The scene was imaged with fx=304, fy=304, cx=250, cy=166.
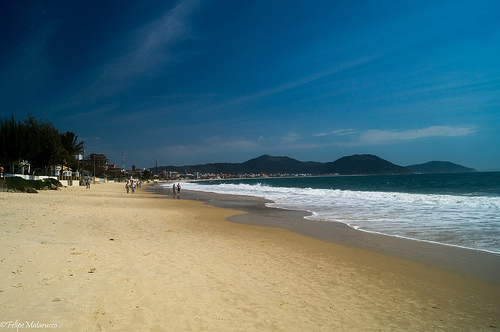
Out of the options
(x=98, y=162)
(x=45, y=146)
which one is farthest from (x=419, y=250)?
(x=98, y=162)

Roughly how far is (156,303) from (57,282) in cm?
180

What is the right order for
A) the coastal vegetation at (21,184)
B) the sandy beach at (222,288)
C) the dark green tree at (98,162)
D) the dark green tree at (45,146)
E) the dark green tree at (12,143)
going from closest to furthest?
the sandy beach at (222,288), the coastal vegetation at (21,184), the dark green tree at (12,143), the dark green tree at (45,146), the dark green tree at (98,162)

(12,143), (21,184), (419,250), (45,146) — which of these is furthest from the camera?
(45,146)

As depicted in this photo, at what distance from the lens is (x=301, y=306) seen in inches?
183

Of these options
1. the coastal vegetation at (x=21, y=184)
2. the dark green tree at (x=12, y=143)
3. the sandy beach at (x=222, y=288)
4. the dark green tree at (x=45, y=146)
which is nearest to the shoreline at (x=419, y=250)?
the sandy beach at (x=222, y=288)

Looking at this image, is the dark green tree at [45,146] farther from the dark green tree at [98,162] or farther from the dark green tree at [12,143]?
the dark green tree at [98,162]

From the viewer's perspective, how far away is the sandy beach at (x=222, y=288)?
4.01 m

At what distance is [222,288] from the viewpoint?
5262 millimetres

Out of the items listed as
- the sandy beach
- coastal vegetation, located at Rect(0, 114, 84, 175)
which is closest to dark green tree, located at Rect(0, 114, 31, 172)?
coastal vegetation, located at Rect(0, 114, 84, 175)

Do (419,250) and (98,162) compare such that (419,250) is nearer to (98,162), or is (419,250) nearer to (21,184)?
(21,184)

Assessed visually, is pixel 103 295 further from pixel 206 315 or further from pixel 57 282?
pixel 206 315

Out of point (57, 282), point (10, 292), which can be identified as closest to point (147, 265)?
point (57, 282)

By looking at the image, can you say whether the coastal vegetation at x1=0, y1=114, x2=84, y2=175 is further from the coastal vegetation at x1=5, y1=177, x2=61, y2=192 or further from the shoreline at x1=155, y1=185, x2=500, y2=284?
the shoreline at x1=155, y1=185, x2=500, y2=284

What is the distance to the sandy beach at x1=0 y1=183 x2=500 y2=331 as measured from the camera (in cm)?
401
